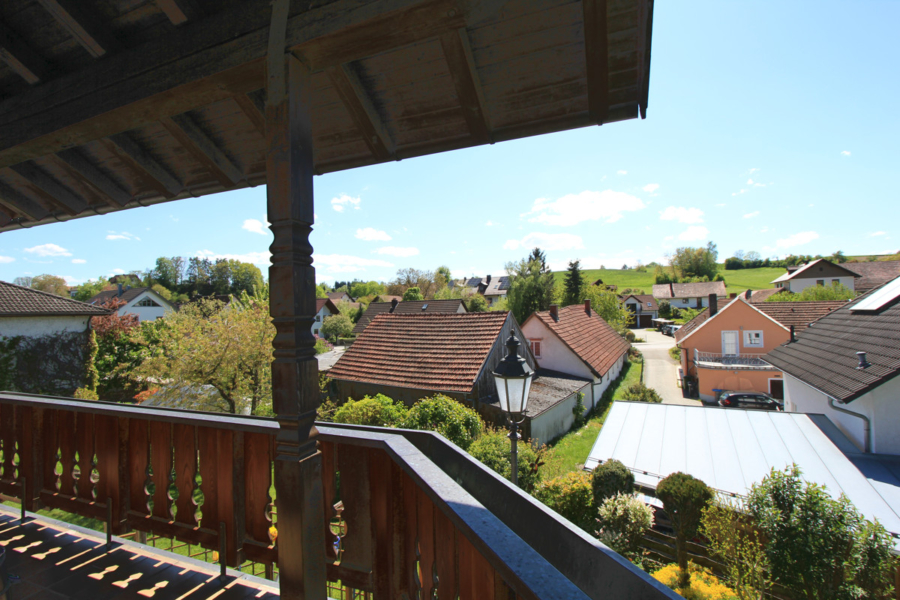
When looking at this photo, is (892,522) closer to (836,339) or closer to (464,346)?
(836,339)

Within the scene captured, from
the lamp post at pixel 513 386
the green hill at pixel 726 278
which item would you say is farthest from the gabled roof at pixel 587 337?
the green hill at pixel 726 278

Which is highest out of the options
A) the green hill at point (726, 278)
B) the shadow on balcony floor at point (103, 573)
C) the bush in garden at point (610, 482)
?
the green hill at point (726, 278)

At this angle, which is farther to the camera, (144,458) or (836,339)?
(836,339)

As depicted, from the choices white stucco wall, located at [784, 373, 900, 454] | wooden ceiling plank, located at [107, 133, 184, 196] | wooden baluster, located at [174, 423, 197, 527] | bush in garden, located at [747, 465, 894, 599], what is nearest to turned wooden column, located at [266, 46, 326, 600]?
wooden baluster, located at [174, 423, 197, 527]

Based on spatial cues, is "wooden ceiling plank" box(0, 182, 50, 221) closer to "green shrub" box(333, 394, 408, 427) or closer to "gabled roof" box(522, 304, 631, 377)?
"green shrub" box(333, 394, 408, 427)

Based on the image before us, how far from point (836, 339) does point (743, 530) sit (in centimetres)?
947

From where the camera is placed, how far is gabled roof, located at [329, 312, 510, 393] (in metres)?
13.9

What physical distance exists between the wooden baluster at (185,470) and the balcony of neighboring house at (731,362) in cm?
2543

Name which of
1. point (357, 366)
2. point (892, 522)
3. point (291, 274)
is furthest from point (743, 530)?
point (357, 366)

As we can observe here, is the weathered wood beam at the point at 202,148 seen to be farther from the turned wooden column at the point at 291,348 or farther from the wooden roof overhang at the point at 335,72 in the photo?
the turned wooden column at the point at 291,348

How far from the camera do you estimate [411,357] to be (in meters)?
15.3

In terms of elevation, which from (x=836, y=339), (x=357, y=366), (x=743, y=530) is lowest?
(x=743, y=530)

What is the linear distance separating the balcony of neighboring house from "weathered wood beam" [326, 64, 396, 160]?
81.4 feet

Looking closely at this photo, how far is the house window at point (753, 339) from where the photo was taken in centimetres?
2297
